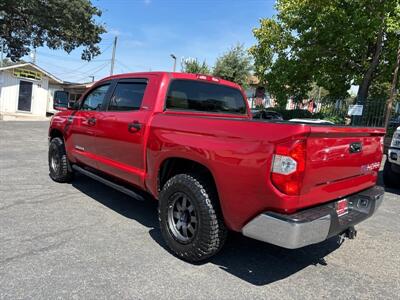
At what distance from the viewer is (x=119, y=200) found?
5.66m

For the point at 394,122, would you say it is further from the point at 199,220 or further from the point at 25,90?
the point at 25,90

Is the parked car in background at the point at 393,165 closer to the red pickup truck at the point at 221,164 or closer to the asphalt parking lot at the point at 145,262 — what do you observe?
the asphalt parking lot at the point at 145,262

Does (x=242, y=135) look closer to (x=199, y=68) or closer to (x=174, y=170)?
(x=174, y=170)

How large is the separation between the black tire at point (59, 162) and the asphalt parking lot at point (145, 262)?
36.7 inches

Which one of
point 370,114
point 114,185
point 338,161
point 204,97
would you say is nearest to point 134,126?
point 114,185

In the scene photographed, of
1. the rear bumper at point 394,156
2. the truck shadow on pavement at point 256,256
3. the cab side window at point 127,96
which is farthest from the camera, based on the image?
the rear bumper at point 394,156

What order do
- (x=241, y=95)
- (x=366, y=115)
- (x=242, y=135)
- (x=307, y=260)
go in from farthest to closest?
(x=366, y=115)
(x=241, y=95)
(x=307, y=260)
(x=242, y=135)

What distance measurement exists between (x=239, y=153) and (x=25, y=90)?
95.5ft

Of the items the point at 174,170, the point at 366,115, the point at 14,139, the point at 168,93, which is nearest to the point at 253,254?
the point at 174,170

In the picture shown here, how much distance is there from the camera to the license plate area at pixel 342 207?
333cm

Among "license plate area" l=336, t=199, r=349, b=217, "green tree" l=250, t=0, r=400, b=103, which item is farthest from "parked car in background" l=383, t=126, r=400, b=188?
"green tree" l=250, t=0, r=400, b=103

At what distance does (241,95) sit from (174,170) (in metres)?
1.94

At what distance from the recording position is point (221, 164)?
10.5 ft

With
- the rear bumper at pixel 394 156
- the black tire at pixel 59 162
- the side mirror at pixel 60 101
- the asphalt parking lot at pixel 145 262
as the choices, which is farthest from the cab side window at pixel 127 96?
the rear bumper at pixel 394 156
